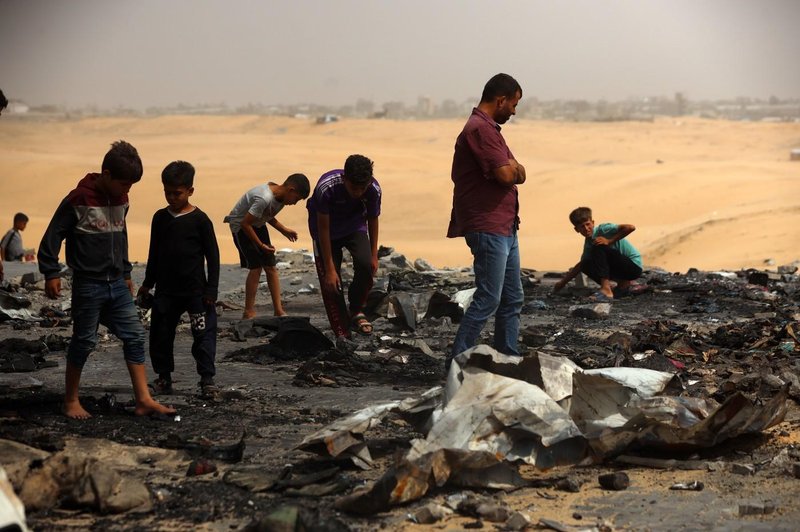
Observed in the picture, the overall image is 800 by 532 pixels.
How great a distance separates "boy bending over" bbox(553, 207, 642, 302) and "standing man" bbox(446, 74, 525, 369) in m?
4.20

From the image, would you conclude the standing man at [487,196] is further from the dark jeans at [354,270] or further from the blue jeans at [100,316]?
the blue jeans at [100,316]

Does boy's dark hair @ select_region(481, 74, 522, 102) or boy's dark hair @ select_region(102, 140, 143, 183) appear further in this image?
boy's dark hair @ select_region(481, 74, 522, 102)

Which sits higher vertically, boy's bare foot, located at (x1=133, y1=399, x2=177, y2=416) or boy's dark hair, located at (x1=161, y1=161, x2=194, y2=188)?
boy's dark hair, located at (x1=161, y1=161, x2=194, y2=188)

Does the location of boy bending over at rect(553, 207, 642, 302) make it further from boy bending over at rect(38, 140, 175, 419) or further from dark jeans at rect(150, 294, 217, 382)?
boy bending over at rect(38, 140, 175, 419)

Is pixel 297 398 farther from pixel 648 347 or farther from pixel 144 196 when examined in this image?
pixel 144 196

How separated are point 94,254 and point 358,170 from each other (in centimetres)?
241

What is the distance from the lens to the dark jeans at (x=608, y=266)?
10.7 meters

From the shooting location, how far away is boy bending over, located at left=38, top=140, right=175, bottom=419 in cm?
543

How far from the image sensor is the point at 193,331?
20.8 ft

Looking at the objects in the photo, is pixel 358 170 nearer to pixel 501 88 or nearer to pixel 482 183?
pixel 482 183

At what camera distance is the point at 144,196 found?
3512 cm

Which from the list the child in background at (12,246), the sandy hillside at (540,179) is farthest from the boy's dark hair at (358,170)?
the sandy hillside at (540,179)

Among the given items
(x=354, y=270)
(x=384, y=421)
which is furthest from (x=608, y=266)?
(x=384, y=421)

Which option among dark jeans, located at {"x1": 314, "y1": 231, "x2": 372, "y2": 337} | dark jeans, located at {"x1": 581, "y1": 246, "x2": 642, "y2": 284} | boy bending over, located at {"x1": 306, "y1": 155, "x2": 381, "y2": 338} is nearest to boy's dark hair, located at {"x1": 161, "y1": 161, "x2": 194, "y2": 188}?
boy bending over, located at {"x1": 306, "y1": 155, "x2": 381, "y2": 338}
